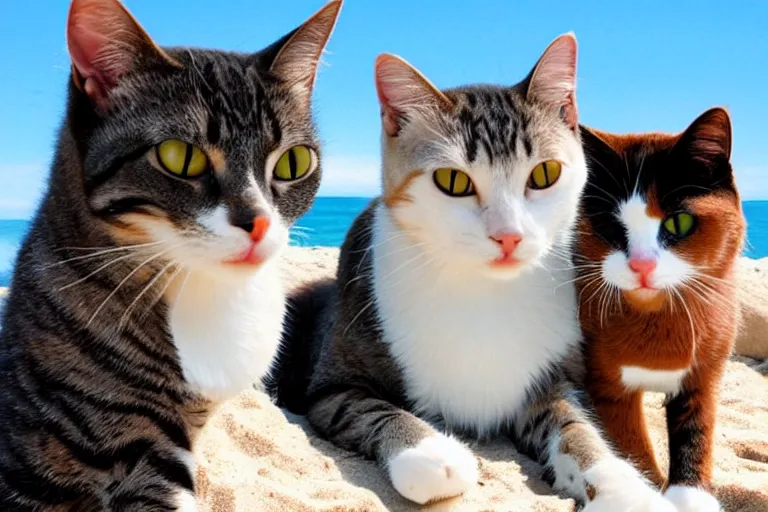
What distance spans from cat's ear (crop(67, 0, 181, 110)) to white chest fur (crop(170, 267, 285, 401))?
1.56ft

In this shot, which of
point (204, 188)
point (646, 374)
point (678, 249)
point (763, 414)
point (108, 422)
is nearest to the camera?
point (204, 188)

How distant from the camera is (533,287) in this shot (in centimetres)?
240

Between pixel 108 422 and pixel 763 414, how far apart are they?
2431 millimetres

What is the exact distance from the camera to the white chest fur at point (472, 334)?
7.75 feet

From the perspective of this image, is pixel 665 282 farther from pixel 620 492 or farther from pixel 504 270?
pixel 620 492

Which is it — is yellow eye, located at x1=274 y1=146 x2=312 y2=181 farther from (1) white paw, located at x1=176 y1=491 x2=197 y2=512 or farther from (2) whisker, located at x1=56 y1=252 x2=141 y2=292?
(1) white paw, located at x1=176 y1=491 x2=197 y2=512

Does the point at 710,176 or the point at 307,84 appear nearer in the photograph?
the point at 307,84

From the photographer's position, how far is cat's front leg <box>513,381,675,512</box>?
201cm

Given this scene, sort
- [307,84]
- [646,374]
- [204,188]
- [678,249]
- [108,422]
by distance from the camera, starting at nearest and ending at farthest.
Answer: [204,188], [108,422], [307,84], [678,249], [646,374]

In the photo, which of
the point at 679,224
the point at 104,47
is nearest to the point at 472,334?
the point at 679,224

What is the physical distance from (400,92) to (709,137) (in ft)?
2.95

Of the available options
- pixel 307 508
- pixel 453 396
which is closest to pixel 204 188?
pixel 307 508

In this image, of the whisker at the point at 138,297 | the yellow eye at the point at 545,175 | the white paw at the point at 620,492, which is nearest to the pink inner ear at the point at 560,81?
the yellow eye at the point at 545,175

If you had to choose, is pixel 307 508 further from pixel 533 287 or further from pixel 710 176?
pixel 710 176
